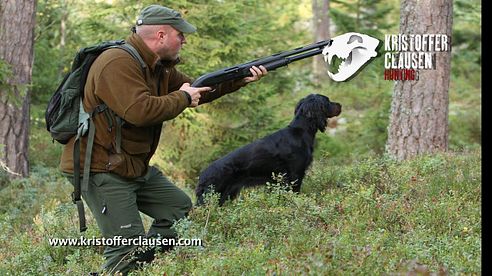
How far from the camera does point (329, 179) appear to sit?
27.3 feet

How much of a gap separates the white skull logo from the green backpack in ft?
6.22

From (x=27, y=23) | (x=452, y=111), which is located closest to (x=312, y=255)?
(x=27, y=23)

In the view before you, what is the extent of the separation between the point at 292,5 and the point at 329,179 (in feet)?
71.9

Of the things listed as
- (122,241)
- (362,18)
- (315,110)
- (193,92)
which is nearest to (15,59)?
(315,110)

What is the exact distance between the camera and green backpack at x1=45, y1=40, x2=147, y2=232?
543 centimetres

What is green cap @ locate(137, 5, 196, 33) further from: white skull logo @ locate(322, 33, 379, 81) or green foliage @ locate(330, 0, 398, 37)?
green foliage @ locate(330, 0, 398, 37)

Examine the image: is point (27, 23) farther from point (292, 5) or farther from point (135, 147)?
point (292, 5)

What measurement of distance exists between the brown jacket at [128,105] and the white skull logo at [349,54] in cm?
159

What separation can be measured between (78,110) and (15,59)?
272 inches

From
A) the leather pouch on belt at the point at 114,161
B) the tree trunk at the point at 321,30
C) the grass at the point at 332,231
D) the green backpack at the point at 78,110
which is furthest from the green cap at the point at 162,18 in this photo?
the tree trunk at the point at 321,30

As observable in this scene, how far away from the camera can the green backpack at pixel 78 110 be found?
5.43m

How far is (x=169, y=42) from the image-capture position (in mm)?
5605

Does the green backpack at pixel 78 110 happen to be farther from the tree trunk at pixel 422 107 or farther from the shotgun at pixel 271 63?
the tree trunk at pixel 422 107
